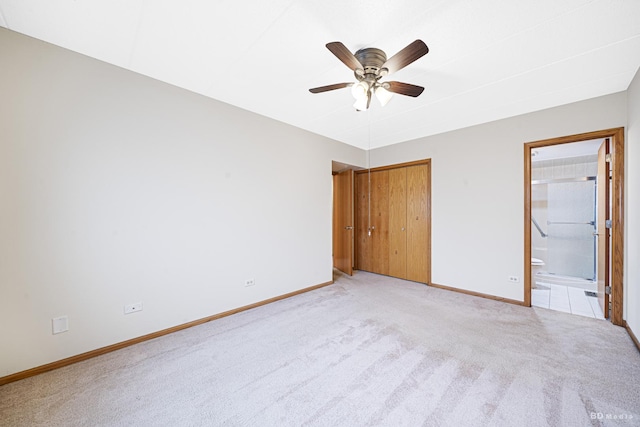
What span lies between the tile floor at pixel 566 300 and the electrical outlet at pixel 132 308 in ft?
14.7

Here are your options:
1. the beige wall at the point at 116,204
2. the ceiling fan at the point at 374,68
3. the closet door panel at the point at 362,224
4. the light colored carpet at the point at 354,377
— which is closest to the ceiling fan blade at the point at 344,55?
the ceiling fan at the point at 374,68

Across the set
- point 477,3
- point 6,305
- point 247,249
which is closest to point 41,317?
point 6,305

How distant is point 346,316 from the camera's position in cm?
278

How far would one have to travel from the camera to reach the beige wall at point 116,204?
1726 millimetres

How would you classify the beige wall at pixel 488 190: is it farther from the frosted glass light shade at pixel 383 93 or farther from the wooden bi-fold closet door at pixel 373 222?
the frosted glass light shade at pixel 383 93

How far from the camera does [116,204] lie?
82.6 inches

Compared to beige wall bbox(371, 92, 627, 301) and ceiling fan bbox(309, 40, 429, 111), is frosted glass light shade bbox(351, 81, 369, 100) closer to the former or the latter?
ceiling fan bbox(309, 40, 429, 111)

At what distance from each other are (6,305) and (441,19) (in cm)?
347

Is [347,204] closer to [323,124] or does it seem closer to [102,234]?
[323,124]

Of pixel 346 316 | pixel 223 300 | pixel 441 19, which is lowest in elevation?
pixel 346 316

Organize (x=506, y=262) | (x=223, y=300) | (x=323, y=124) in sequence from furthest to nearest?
(x=323, y=124), (x=506, y=262), (x=223, y=300)

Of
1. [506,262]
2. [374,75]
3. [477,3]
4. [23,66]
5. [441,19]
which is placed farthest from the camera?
[506,262]

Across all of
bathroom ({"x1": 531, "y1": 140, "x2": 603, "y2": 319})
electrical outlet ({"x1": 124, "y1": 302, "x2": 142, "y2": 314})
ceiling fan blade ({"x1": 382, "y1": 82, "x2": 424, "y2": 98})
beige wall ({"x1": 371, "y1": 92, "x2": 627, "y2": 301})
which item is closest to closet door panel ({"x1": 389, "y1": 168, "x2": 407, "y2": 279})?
beige wall ({"x1": 371, "y1": 92, "x2": 627, "y2": 301})

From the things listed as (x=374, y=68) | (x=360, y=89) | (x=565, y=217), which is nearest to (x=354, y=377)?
(x=360, y=89)
